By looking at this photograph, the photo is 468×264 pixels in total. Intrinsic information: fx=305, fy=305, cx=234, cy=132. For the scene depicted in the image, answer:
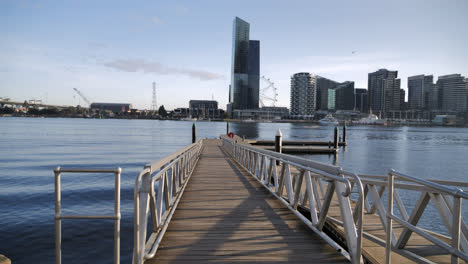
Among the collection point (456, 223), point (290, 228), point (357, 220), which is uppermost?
point (456, 223)

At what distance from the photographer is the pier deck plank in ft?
12.8

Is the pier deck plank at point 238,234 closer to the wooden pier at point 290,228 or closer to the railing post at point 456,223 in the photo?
the wooden pier at point 290,228

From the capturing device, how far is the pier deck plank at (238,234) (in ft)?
12.8

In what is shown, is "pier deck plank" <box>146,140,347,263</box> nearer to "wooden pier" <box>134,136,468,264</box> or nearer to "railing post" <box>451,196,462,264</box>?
"wooden pier" <box>134,136,468,264</box>

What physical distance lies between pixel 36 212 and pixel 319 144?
36814mm

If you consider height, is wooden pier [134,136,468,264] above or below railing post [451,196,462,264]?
below

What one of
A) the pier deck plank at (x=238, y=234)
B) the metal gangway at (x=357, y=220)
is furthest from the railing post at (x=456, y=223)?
the pier deck plank at (x=238, y=234)

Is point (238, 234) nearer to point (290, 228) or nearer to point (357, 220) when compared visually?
point (290, 228)

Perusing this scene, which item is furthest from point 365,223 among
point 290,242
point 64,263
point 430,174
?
point 430,174

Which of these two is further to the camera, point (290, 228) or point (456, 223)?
point (290, 228)

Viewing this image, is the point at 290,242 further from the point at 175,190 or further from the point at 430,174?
Result: the point at 430,174

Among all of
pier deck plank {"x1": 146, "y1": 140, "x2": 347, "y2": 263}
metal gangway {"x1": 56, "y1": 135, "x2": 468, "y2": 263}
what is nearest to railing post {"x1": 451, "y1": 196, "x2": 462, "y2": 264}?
metal gangway {"x1": 56, "y1": 135, "x2": 468, "y2": 263}

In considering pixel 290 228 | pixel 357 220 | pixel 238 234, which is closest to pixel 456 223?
pixel 357 220

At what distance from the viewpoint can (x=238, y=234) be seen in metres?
4.72
